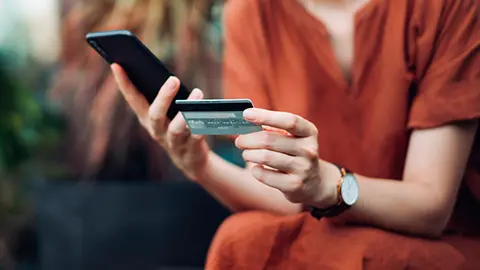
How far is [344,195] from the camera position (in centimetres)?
60

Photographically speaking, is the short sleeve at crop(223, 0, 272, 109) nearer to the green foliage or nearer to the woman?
the woman

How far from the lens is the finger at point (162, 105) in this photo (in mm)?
620

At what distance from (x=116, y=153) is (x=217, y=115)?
0.83 m

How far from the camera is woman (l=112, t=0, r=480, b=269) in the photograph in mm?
584

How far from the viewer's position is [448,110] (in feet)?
1.99

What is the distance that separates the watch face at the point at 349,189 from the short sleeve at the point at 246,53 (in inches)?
6.4

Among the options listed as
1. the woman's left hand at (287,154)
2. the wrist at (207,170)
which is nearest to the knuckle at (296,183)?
the woman's left hand at (287,154)

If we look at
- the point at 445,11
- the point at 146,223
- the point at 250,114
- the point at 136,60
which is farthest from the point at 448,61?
the point at 146,223

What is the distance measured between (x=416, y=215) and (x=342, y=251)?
10cm

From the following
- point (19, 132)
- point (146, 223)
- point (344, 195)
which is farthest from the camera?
point (19, 132)

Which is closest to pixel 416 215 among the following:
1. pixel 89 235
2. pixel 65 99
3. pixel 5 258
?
pixel 89 235

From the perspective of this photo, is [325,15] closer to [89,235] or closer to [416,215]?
[416,215]

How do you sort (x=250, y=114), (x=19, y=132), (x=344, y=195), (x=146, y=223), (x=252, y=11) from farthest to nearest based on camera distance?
(x=19, y=132), (x=146, y=223), (x=252, y=11), (x=344, y=195), (x=250, y=114)

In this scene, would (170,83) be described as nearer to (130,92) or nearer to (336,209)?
(130,92)
